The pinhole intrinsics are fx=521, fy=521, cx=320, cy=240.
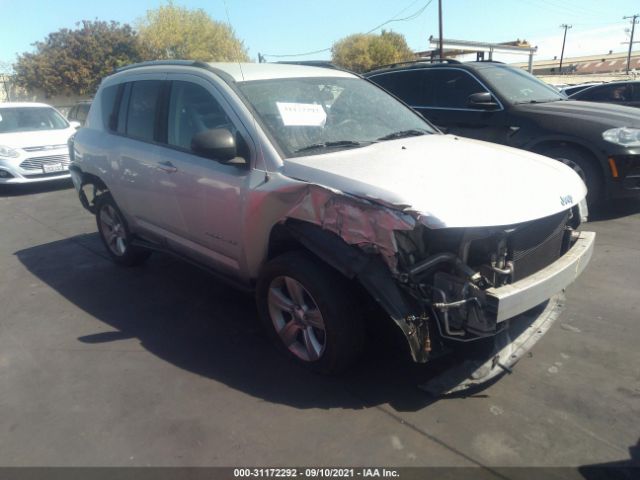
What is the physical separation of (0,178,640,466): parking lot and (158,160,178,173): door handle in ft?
3.87

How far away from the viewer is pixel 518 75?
7254 mm

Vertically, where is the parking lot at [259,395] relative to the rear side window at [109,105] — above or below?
below

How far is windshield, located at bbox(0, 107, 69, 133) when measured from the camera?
10750 millimetres

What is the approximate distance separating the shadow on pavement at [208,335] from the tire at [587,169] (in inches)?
154

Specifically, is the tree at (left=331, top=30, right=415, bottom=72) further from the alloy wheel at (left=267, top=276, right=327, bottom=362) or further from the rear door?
the alloy wheel at (left=267, top=276, right=327, bottom=362)

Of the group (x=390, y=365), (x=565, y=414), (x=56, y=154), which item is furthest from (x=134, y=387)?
(x=56, y=154)

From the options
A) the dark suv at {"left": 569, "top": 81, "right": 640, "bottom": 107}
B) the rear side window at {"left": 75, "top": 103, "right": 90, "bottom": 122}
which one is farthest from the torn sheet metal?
the rear side window at {"left": 75, "top": 103, "right": 90, "bottom": 122}

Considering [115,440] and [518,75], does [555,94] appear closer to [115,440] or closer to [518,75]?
[518,75]

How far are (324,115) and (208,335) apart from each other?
184 cm

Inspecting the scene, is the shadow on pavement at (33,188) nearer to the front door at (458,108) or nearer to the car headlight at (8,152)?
the car headlight at (8,152)

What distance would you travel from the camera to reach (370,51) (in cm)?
4756

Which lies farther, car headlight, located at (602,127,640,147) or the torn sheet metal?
car headlight, located at (602,127,640,147)

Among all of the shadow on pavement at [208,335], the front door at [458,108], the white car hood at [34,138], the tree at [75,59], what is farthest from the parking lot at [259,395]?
the tree at [75,59]

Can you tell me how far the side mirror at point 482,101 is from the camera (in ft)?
20.8
